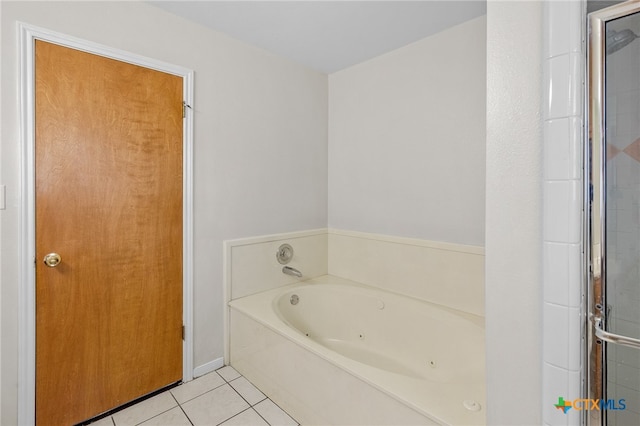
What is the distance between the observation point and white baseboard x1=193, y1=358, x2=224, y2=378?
6.75 ft

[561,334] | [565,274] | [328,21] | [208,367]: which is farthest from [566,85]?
[208,367]

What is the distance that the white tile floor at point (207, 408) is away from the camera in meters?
1.66

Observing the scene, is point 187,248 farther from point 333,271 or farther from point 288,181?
point 333,271

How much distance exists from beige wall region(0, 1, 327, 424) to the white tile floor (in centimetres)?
23

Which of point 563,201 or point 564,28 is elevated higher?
point 564,28

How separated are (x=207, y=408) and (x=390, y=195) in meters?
1.86

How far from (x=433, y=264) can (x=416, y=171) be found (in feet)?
2.22

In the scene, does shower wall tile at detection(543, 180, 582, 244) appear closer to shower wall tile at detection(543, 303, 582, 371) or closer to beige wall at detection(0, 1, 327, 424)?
shower wall tile at detection(543, 303, 582, 371)

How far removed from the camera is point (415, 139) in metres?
2.21

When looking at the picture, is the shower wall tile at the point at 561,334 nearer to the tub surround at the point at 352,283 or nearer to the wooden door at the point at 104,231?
the tub surround at the point at 352,283

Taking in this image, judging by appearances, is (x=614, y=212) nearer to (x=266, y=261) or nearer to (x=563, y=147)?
(x=563, y=147)

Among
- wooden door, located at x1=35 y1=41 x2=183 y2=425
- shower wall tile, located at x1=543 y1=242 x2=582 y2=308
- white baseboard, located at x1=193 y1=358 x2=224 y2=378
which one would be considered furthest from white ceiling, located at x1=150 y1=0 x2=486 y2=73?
white baseboard, located at x1=193 y1=358 x2=224 y2=378

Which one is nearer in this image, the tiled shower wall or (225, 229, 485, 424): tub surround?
the tiled shower wall

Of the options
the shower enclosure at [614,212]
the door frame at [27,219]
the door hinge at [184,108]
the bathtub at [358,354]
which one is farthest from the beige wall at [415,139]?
the door frame at [27,219]
